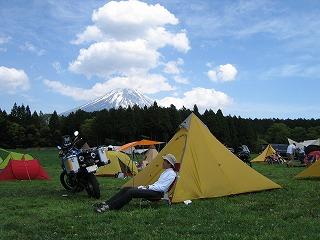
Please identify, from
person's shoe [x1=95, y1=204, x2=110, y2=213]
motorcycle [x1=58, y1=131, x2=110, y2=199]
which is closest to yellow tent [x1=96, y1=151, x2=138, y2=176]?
motorcycle [x1=58, y1=131, x2=110, y2=199]

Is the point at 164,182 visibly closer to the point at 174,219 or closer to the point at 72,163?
the point at 174,219

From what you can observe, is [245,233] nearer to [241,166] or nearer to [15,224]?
[15,224]

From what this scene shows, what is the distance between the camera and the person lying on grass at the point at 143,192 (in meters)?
10.7

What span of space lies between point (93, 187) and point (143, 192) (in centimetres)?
333


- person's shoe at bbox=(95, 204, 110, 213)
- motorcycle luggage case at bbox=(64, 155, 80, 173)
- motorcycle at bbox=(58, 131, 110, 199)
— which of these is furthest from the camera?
motorcycle luggage case at bbox=(64, 155, 80, 173)

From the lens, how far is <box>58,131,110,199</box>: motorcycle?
46.3 ft

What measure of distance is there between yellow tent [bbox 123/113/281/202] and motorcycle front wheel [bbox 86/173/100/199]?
1335mm

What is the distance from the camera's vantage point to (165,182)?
11508 millimetres

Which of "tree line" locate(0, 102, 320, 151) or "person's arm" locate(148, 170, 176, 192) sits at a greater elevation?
"tree line" locate(0, 102, 320, 151)

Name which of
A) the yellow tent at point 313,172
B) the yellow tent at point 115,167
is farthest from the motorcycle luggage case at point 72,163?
the yellow tent at point 115,167

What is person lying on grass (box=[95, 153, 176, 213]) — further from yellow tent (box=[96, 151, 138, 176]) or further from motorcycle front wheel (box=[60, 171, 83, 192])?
yellow tent (box=[96, 151, 138, 176])

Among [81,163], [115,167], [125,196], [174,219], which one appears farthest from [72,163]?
[115,167]

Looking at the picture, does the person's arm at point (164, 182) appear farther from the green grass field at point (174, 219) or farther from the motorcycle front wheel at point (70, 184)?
the motorcycle front wheel at point (70, 184)

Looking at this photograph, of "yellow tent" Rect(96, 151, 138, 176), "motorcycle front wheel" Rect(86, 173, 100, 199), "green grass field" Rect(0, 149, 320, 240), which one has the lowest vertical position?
"green grass field" Rect(0, 149, 320, 240)
